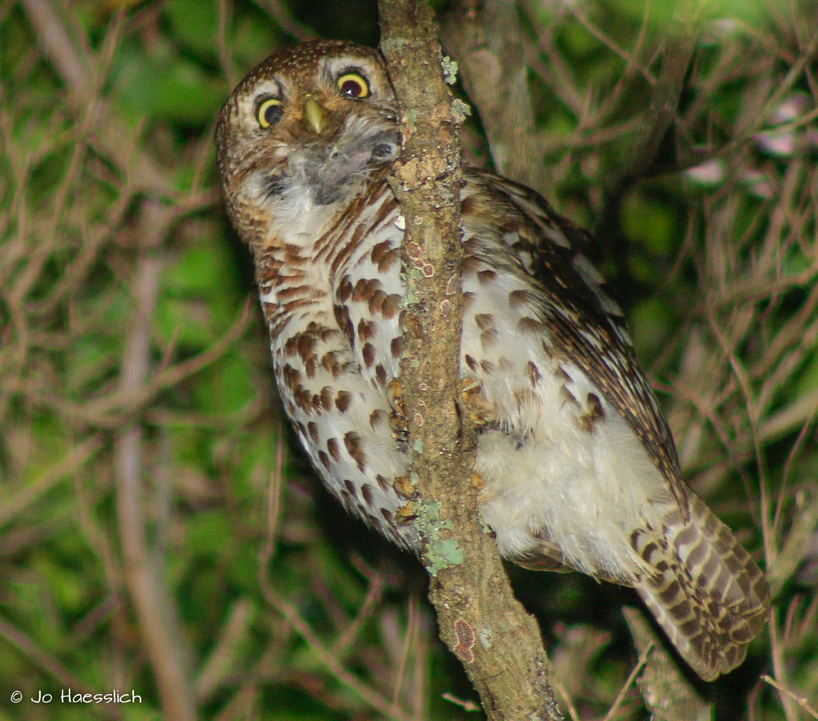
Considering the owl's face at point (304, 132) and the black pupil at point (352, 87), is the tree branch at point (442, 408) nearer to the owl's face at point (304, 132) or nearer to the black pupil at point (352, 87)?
the owl's face at point (304, 132)

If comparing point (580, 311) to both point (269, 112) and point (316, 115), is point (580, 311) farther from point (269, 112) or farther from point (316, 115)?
point (269, 112)

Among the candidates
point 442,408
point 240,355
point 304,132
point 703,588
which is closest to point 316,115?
point 304,132

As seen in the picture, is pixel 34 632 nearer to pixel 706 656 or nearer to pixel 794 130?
pixel 706 656

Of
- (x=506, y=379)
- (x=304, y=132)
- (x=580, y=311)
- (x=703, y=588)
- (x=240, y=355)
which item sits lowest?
(x=703, y=588)

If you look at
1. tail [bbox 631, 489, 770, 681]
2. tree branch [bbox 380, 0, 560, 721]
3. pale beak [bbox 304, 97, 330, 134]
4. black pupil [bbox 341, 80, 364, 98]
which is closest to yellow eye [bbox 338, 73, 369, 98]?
black pupil [bbox 341, 80, 364, 98]

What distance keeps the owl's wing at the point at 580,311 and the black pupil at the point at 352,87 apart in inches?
27.2

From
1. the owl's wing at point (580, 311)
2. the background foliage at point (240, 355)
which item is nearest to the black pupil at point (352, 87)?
the owl's wing at point (580, 311)

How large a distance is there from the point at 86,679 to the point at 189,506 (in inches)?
42.3

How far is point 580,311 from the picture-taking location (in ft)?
10.2

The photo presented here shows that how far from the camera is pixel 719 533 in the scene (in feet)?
10.3

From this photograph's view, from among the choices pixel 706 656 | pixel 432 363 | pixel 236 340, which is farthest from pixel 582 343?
pixel 236 340

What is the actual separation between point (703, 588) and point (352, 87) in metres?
2.19

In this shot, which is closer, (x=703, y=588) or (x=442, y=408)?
(x=442, y=408)

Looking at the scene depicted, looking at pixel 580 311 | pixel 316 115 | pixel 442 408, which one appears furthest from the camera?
pixel 316 115
